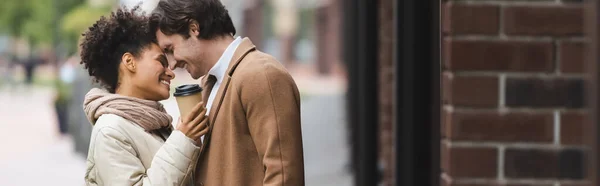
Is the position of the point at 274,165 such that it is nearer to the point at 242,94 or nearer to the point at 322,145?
the point at 242,94

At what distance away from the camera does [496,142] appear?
298 cm

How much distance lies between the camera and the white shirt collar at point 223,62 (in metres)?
1.37

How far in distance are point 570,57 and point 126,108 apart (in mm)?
1956

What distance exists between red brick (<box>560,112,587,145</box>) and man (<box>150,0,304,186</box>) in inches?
67.0

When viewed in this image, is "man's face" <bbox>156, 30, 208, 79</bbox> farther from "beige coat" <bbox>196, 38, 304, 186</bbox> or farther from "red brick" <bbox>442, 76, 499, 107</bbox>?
"red brick" <bbox>442, 76, 499, 107</bbox>

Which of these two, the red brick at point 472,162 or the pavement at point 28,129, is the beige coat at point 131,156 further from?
the red brick at point 472,162

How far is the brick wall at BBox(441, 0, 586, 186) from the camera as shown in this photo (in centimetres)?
294

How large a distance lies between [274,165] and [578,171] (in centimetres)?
181

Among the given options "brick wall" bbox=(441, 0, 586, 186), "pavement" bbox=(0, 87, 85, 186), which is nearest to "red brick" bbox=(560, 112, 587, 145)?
"brick wall" bbox=(441, 0, 586, 186)

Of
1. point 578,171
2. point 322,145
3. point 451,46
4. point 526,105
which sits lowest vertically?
point 322,145

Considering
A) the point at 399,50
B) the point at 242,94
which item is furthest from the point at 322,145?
the point at 242,94

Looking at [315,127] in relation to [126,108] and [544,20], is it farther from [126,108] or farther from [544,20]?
[126,108]

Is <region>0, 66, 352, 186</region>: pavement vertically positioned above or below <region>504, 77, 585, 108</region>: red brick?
below

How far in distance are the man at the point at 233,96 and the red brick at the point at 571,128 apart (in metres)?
1.70
